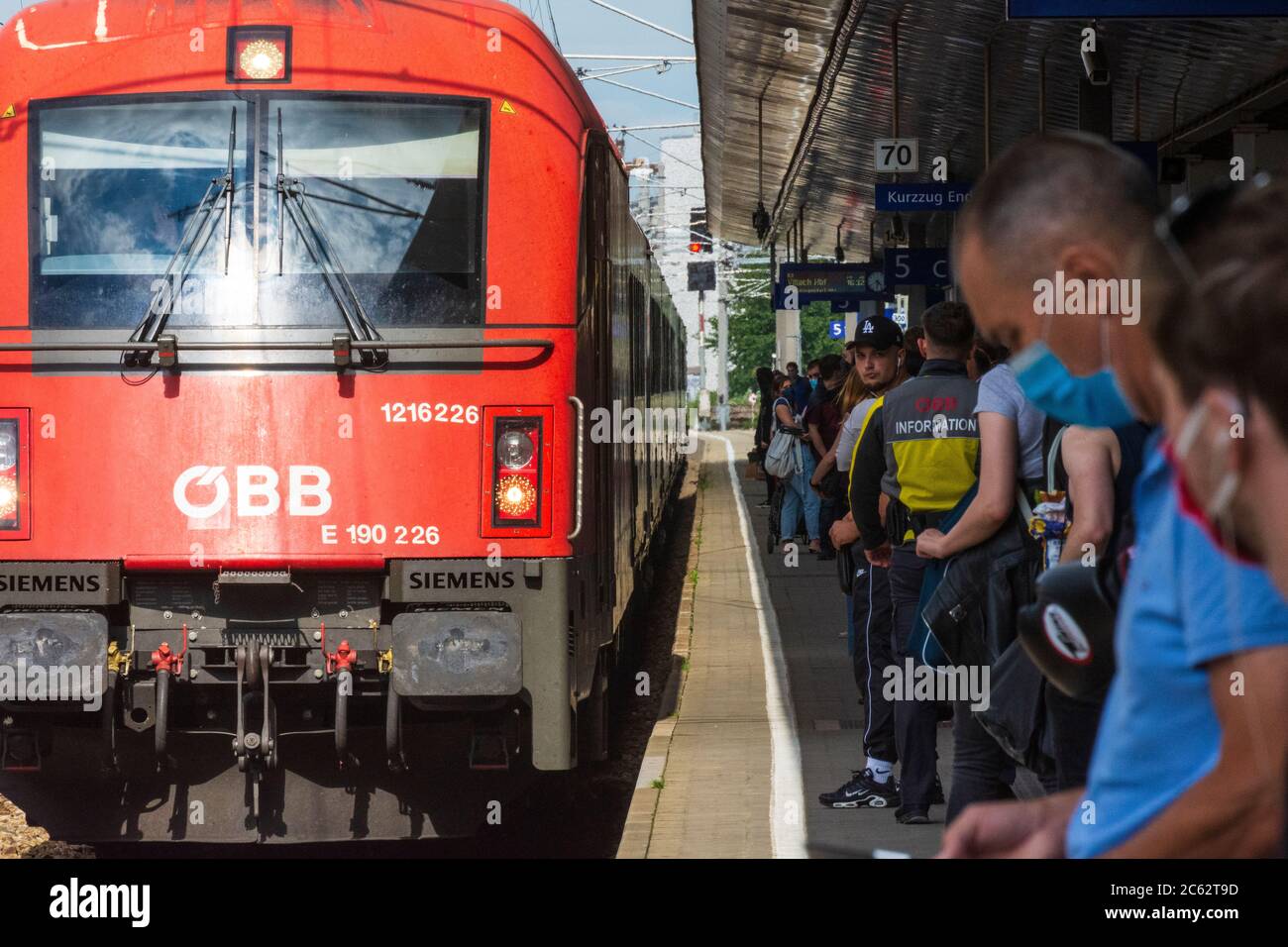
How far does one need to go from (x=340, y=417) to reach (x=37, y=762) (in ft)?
5.33

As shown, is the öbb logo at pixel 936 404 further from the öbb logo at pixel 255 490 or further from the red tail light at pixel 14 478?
the red tail light at pixel 14 478

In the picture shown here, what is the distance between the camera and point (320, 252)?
6270 millimetres

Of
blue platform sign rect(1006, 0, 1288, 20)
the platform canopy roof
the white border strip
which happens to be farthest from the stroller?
blue platform sign rect(1006, 0, 1288, 20)

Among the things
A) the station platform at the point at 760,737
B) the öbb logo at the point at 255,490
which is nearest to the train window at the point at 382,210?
the öbb logo at the point at 255,490

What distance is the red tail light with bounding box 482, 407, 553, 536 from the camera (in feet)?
20.2

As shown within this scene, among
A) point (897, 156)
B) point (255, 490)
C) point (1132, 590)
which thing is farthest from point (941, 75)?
point (1132, 590)

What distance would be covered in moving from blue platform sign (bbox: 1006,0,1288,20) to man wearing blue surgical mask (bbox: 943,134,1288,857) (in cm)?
491

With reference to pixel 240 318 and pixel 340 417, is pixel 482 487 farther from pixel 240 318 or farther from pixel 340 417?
pixel 240 318

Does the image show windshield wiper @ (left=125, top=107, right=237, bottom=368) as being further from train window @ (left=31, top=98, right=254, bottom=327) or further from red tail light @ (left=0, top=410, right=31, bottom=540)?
red tail light @ (left=0, top=410, right=31, bottom=540)

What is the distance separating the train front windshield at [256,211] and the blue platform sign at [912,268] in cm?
1300

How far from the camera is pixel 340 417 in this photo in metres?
6.18

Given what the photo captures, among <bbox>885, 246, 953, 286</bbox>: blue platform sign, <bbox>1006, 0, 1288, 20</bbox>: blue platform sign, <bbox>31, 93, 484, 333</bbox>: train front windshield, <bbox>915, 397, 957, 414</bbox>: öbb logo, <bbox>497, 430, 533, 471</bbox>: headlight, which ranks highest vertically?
<bbox>1006, 0, 1288, 20</bbox>: blue platform sign

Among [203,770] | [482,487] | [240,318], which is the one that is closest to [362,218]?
[240,318]

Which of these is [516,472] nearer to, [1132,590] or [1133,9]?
[1133,9]
